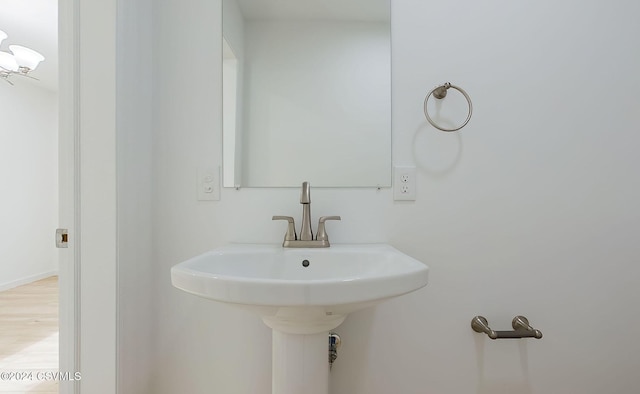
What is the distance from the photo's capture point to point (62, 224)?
102 centimetres

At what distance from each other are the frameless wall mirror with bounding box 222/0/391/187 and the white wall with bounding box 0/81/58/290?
3.75 meters

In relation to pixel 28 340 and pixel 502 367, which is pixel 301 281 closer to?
pixel 502 367

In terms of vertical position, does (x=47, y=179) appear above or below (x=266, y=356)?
above

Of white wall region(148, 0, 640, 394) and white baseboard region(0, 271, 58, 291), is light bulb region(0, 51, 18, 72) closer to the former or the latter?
white wall region(148, 0, 640, 394)

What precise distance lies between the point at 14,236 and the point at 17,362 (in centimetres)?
246

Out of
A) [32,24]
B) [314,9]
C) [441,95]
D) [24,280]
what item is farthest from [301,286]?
[24,280]

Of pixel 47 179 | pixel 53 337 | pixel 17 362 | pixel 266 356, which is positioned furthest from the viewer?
pixel 47 179

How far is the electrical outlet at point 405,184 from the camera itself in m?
1.18

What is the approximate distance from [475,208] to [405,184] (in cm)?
27

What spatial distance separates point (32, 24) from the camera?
252cm

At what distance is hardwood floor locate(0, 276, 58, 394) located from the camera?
1.61 metres

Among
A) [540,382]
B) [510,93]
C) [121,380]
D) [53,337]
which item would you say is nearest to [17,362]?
[53,337]

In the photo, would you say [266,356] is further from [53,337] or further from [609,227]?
[53,337]

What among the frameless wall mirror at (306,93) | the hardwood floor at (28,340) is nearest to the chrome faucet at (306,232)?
the frameless wall mirror at (306,93)
